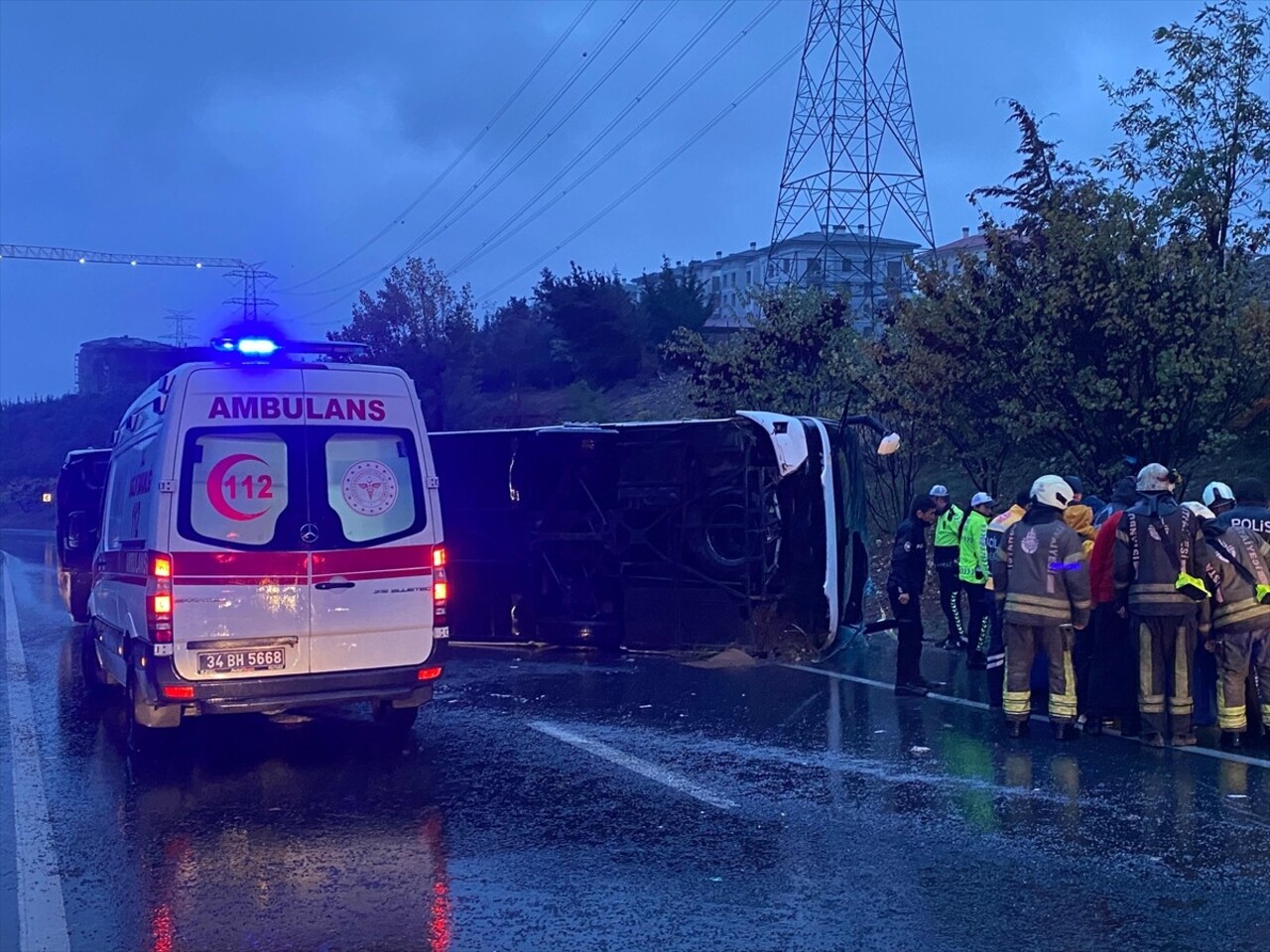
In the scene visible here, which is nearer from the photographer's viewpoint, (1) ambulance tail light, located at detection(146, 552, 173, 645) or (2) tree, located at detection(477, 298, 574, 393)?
(1) ambulance tail light, located at detection(146, 552, 173, 645)

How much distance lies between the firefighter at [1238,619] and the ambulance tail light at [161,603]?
21.6 feet

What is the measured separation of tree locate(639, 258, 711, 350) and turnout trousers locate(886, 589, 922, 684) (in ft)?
115

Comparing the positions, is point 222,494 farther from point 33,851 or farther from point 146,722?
point 33,851

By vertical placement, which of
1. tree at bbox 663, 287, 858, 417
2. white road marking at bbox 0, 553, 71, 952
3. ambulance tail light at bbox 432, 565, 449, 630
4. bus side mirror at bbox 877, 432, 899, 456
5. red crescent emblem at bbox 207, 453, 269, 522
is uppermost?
tree at bbox 663, 287, 858, 417

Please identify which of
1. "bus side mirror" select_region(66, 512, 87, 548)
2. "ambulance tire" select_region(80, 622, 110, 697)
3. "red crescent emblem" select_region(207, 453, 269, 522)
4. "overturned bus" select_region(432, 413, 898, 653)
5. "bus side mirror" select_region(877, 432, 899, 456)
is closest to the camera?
"red crescent emblem" select_region(207, 453, 269, 522)

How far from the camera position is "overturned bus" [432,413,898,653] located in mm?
12023

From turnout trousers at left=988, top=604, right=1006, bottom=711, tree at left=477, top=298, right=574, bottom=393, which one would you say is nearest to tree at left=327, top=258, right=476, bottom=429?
tree at left=477, top=298, right=574, bottom=393

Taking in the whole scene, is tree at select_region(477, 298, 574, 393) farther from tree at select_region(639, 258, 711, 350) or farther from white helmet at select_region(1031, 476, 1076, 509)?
white helmet at select_region(1031, 476, 1076, 509)

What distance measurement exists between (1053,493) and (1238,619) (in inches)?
56.3

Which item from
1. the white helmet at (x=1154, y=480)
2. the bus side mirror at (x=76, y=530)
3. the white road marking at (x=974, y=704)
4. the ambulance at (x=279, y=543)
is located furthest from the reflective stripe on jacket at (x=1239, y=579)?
the bus side mirror at (x=76, y=530)

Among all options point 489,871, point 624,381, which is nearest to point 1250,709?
point 489,871

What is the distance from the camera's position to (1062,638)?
8383 millimetres

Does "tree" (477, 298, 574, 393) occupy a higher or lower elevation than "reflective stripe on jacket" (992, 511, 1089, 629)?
higher

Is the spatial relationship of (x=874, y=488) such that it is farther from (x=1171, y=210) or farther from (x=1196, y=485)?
(x=1171, y=210)
